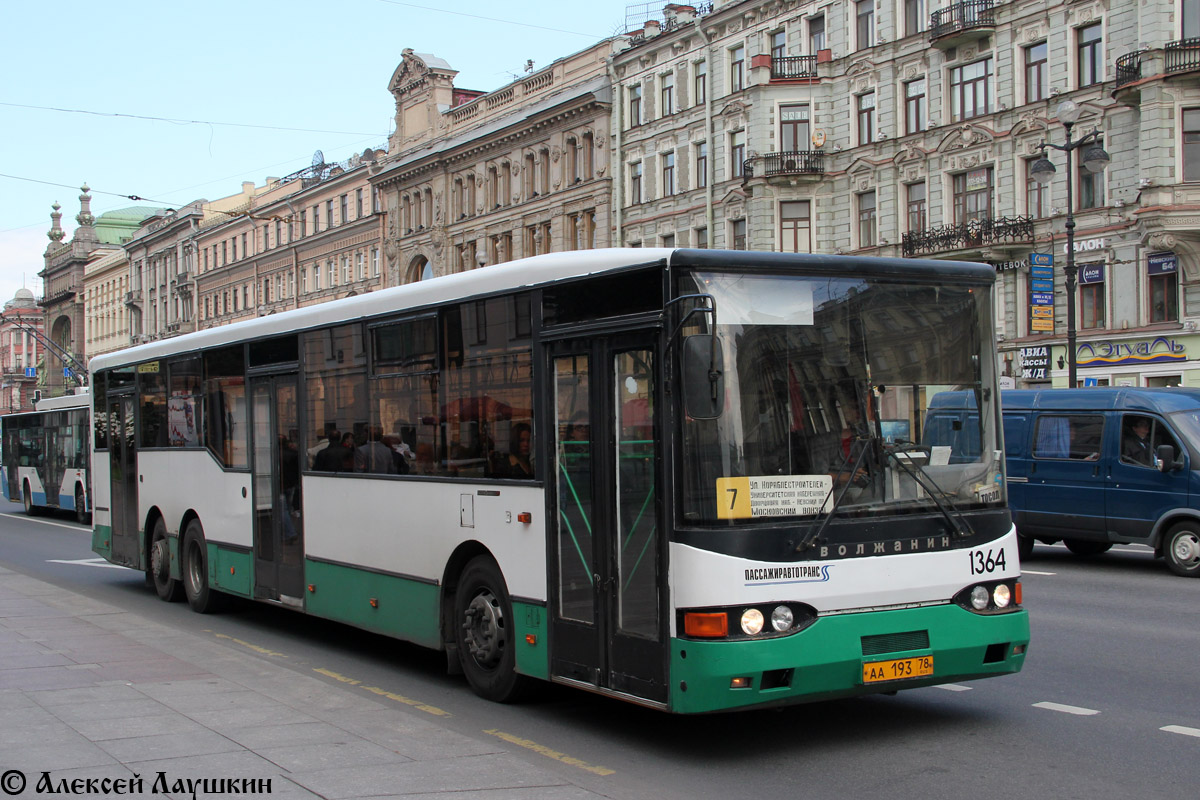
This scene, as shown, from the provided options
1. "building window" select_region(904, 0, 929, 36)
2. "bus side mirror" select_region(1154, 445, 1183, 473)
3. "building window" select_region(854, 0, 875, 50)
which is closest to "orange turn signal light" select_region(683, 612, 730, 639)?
"bus side mirror" select_region(1154, 445, 1183, 473)

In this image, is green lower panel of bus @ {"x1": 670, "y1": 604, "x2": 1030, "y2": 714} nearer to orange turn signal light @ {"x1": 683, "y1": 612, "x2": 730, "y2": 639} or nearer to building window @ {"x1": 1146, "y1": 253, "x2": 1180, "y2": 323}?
orange turn signal light @ {"x1": 683, "y1": 612, "x2": 730, "y2": 639}

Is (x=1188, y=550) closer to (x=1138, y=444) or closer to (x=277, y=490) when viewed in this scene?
(x=1138, y=444)

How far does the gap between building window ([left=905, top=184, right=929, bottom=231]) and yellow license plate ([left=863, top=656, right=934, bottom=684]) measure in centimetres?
3626

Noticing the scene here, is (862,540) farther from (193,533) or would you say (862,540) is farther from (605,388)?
(193,533)

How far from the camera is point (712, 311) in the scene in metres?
6.91

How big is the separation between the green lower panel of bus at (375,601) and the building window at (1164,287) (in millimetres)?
29642

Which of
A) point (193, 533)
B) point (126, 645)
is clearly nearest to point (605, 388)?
point (126, 645)

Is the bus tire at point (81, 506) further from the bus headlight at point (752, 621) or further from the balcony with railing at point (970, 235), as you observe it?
the bus headlight at point (752, 621)

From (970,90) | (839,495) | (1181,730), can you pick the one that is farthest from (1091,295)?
(839,495)

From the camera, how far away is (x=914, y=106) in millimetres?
42719

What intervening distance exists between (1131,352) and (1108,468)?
20685 millimetres

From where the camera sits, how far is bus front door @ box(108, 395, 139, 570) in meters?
16.0

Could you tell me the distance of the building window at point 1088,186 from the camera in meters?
37.0

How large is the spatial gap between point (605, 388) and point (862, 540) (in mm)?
1697
